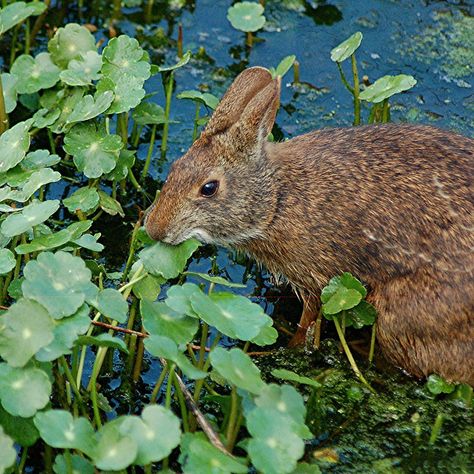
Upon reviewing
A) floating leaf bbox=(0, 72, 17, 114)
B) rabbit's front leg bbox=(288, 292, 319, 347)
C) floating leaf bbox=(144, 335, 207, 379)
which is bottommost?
rabbit's front leg bbox=(288, 292, 319, 347)

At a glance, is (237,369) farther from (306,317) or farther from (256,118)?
(256,118)

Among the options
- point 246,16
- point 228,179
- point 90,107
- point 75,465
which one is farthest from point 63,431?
point 246,16

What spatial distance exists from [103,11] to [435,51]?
260 cm

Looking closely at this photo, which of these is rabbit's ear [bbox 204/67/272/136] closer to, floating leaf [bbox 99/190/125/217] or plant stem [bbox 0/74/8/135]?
floating leaf [bbox 99/190/125/217]

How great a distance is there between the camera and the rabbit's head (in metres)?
5.54

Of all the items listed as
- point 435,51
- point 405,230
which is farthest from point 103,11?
point 405,230

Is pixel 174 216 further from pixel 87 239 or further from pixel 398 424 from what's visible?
pixel 398 424

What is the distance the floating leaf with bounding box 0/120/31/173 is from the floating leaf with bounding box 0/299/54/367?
152cm

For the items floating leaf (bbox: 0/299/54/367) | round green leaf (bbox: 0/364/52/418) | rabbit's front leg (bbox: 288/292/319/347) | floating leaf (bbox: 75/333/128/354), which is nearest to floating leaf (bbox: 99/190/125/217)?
rabbit's front leg (bbox: 288/292/319/347)

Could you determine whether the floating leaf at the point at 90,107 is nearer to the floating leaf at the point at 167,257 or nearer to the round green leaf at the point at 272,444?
the floating leaf at the point at 167,257

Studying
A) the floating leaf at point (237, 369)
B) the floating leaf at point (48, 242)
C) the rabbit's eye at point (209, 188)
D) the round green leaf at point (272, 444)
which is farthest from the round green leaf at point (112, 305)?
the rabbit's eye at point (209, 188)

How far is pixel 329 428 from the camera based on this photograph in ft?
17.4

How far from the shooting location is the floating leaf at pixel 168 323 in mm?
4633

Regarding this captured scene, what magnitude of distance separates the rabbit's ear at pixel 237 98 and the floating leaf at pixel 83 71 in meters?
1.01
